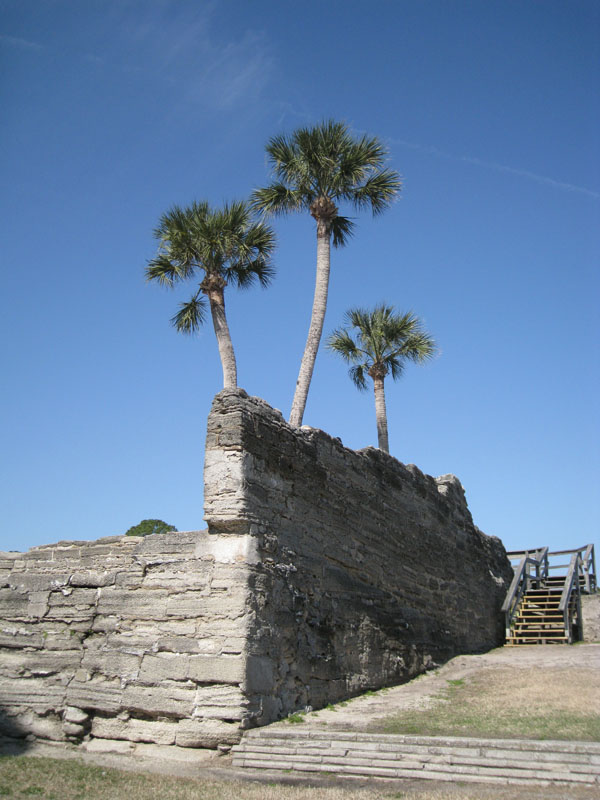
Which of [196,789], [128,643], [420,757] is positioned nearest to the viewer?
[196,789]

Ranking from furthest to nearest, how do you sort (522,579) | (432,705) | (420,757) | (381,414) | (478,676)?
1. (381,414)
2. (522,579)
3. (478,676)
4. (432,705)
5. (420,757)

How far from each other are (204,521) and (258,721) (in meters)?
2.35

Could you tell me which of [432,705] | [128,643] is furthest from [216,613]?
[432,705]

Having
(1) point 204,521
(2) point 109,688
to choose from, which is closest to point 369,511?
(1) point 204,521

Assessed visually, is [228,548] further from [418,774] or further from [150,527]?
[150,527]

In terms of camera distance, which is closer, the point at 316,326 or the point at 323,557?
the point at 323,557

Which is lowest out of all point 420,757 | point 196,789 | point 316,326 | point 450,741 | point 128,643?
point 196,789

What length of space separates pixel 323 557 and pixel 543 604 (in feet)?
34.8

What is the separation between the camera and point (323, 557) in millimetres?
10039

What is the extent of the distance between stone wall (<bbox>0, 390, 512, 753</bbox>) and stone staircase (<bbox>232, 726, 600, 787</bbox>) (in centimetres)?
55

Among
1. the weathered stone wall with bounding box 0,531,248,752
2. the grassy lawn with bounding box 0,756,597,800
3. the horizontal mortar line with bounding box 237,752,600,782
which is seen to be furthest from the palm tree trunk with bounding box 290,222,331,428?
the grassy lawn with bounding box 0,756,597,800

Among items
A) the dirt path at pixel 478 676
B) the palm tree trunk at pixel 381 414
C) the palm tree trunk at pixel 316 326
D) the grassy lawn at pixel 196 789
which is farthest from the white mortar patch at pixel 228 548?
the palm tree trunk at pixel 381 414

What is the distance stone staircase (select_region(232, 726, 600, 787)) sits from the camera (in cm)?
623

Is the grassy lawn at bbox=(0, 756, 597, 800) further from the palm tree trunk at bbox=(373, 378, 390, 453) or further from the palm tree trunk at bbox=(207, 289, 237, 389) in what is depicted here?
the palm tree trunk at bbox=(373, 378, 390, 453)
